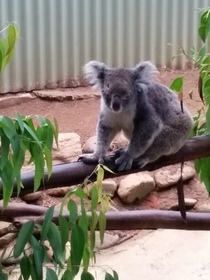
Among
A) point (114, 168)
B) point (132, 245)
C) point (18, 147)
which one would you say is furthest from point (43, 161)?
point (132, 245)

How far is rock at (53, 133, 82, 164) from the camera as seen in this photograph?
4371 mm

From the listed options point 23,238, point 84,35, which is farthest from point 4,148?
point 84,35

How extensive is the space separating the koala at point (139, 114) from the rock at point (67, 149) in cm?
163

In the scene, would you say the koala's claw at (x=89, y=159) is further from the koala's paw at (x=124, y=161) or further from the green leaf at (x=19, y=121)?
the green leaf at (x=19, y=121)

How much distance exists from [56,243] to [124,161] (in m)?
0.72

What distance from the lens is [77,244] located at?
5.49ft

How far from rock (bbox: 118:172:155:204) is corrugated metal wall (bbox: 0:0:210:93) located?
1041 millimetres

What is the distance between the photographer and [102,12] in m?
5.14

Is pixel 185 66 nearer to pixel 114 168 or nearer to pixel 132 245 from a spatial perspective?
pixel 132 245

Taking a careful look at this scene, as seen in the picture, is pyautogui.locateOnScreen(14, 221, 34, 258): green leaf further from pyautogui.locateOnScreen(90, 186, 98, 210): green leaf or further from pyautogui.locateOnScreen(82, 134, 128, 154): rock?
pyautogui.locateOnScreen(82, 134, 128, 154): rock

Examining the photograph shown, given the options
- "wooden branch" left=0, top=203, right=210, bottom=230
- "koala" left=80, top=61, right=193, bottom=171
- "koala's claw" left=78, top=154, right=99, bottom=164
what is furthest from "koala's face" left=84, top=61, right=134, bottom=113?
"wooden branch" left=0, top=203, right=210, bottom=230

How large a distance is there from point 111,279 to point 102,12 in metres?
3.55

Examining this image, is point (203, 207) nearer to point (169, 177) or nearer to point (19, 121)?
point (169, 177)

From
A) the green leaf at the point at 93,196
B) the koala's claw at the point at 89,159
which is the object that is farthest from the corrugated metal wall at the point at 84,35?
the green leaf at the point at 93,196
